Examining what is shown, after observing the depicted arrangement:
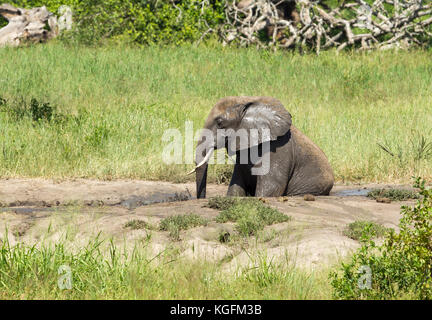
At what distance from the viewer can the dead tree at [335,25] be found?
66.2 feet

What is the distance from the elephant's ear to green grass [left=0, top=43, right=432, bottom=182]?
2.10m

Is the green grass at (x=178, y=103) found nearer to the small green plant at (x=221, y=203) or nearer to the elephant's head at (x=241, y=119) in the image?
the elephant's head at (x=241, y=119)

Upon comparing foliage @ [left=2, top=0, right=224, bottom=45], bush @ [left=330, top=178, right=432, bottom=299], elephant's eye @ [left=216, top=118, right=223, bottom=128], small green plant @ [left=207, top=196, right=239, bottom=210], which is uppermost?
foliage @ [left=2, top=0, right=224, bottom=45]

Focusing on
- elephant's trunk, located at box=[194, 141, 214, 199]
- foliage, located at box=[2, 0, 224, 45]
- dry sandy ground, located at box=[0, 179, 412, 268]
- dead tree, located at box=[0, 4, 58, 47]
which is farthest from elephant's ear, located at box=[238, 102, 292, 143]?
dead tree, located at box=[0, 4, 58, 47]

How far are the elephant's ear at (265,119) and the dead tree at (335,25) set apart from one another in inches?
413

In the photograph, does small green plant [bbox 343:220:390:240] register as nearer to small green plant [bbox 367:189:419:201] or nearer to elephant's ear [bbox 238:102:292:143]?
small green plant [bbox 367:189:419:201]

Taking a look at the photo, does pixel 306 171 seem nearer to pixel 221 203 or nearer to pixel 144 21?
pixel 221 203

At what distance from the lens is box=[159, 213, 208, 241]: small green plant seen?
7328 millimetres

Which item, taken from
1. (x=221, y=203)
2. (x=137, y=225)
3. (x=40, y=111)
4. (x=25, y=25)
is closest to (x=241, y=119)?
(x=221, y=203)

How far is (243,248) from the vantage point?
6566 mm

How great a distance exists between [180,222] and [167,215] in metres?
0.59

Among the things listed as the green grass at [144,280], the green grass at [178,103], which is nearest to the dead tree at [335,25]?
the green grass at [178,103]
